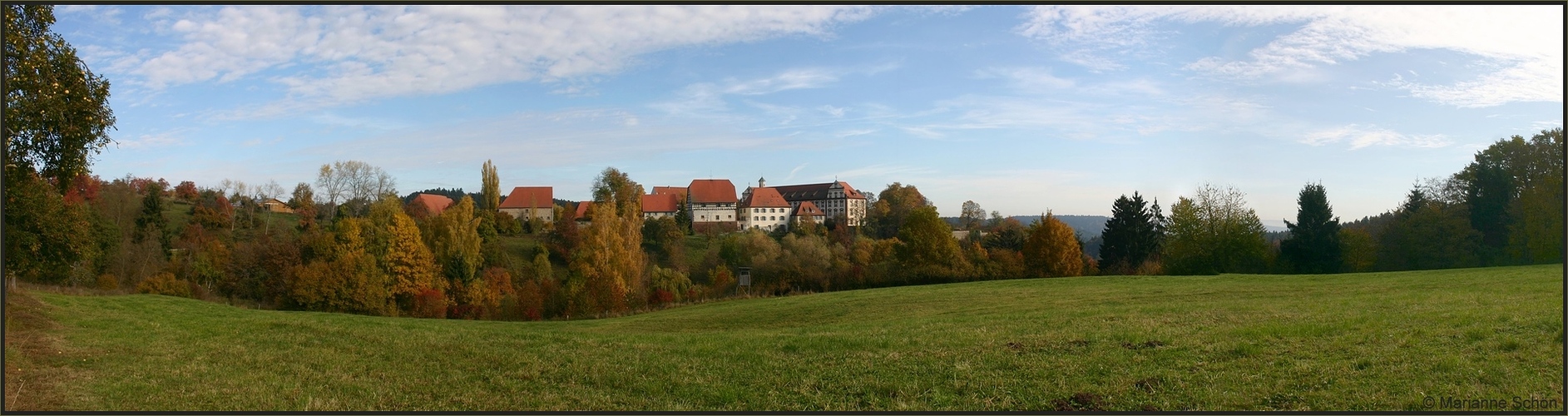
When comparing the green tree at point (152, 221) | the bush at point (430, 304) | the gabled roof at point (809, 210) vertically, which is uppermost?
the gabled roof at point (809, 210)

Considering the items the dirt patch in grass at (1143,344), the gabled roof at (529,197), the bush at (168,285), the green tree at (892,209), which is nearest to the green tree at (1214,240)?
the green tree at (892,209)

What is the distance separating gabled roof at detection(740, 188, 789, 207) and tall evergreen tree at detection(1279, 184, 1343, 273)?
269ft

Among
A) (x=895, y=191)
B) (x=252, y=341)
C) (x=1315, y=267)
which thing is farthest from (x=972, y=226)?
(x=252, y=341)

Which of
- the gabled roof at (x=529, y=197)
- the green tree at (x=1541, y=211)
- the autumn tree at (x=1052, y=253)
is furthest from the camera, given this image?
the gabled roof at (x=529, y=197)

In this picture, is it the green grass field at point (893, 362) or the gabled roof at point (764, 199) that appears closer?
the green grass field at point (893, 362)

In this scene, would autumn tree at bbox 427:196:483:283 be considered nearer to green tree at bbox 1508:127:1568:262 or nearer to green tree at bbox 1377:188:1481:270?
green tree at bbox 1377:188:1481:270

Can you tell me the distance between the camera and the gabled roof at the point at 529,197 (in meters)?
118

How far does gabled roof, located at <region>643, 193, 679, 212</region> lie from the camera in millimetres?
119812

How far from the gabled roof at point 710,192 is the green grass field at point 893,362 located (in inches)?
4232

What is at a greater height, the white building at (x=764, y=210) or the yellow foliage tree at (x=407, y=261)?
the white building at (x=764, y=210)

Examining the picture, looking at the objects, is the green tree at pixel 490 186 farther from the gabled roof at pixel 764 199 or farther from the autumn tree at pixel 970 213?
the autumn tree at pixel 970 213

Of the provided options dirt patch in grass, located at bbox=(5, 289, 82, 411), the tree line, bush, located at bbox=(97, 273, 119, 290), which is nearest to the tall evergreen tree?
the tree line

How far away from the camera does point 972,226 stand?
100m

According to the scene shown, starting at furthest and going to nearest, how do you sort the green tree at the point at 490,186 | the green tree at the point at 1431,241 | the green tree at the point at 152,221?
1. the green tree at the point at 490,186
2. the green tree at the point at 152,221
3. the green tree at the point at 1431,241
